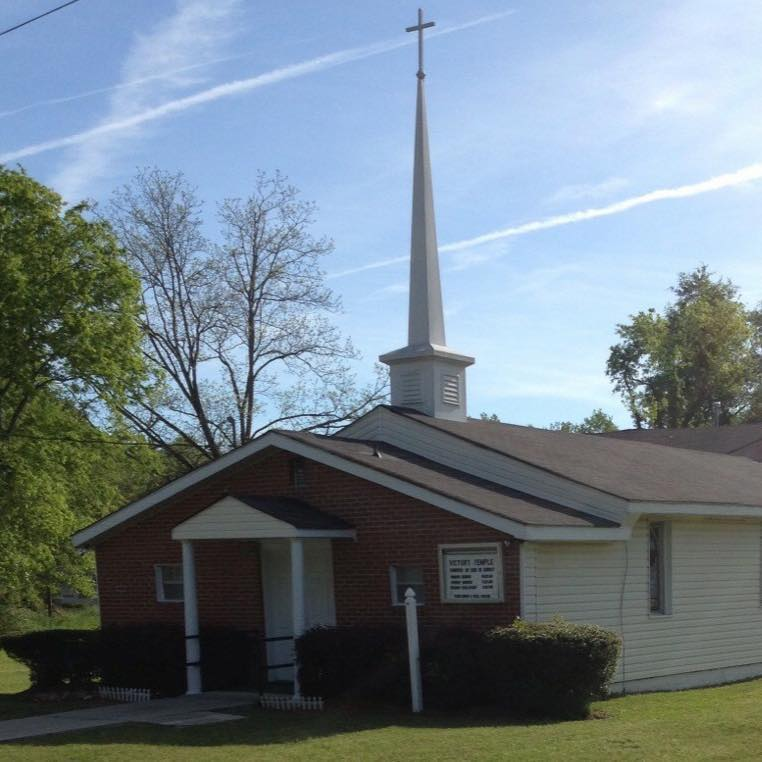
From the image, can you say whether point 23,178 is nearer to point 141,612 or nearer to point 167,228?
point 167,228

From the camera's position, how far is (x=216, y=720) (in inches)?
600

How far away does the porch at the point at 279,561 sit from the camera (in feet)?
55.3

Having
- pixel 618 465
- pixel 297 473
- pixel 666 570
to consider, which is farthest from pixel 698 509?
pixel 297 473

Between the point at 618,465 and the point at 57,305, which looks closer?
the point at 618,465

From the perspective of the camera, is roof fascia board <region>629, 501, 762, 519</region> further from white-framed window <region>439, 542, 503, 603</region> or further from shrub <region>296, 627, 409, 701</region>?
shrub <region>296, 627, 409, 701</region>

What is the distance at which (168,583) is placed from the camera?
20.1m

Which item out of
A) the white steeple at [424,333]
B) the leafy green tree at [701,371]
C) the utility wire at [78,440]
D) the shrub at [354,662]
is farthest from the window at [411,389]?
the leafy green tree at [701,371]

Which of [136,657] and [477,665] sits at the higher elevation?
[477,665]

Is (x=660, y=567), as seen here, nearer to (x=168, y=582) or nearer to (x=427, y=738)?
(x=427, y=738)

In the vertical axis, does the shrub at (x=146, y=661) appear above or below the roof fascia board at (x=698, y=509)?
below

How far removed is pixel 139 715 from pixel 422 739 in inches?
181

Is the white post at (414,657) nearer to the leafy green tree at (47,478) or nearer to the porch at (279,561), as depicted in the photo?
the porch at (279,561)

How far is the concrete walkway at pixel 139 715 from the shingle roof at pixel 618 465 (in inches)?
208

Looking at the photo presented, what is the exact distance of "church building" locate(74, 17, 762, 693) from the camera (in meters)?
16.6
